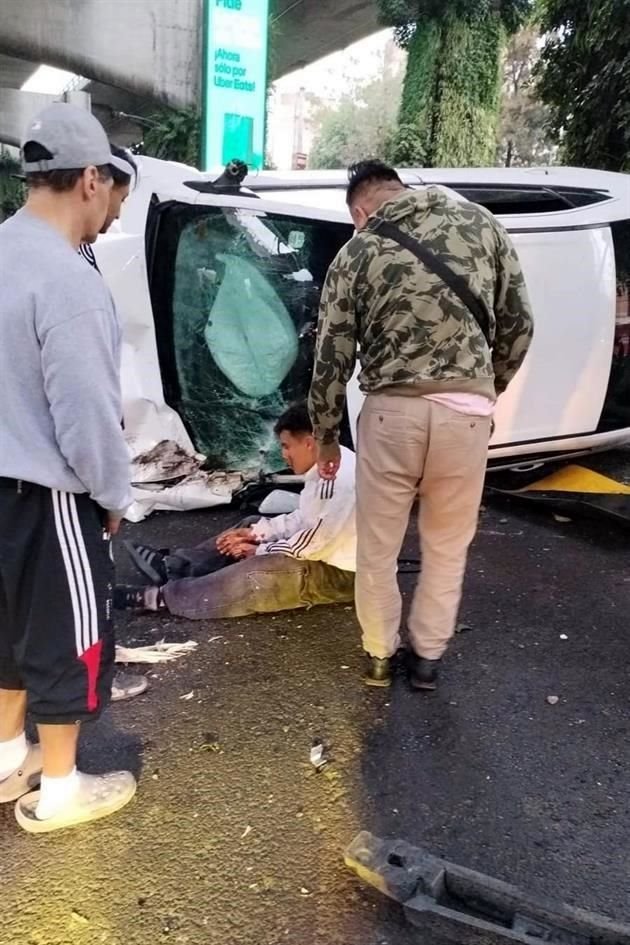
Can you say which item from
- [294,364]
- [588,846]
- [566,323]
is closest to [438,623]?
[588,846]

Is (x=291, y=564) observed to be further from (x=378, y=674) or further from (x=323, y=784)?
(x=323, y=784)

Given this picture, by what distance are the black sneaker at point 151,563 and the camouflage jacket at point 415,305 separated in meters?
1.32

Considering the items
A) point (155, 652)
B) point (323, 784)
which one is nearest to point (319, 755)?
point (323, 784)

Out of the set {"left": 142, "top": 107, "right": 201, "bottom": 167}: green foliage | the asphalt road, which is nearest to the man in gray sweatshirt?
the asphalt road

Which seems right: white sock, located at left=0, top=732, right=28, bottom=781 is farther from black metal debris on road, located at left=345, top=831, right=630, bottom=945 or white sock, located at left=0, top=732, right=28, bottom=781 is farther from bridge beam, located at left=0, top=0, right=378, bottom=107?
bridge beam, located at left=0, top=0, right=378, bottom=107

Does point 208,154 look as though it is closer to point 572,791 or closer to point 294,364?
point 294,364

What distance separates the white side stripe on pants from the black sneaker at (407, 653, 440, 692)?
1243 mm

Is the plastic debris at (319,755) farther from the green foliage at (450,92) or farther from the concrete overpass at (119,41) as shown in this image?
the green foliage at (450,92)

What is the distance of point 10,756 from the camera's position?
7.14 feet

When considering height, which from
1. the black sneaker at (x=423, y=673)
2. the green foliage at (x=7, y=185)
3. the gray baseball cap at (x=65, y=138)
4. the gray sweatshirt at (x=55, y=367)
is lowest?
the black sneaker at (x=423, y=673)

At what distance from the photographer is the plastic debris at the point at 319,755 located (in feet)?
7.83

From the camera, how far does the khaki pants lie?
247 cm

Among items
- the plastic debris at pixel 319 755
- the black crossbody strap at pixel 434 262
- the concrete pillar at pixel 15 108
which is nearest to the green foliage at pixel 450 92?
the concrete pillar at pixel 15 108

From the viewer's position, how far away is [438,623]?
2.69 metres
